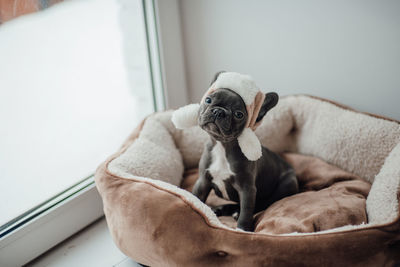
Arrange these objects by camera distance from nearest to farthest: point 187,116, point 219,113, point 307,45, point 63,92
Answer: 1. point 219,113
2. point 187,116
3. point 63,92
4. point 307,45

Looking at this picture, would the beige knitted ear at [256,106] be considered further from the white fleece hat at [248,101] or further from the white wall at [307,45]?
the white wall at [307,45]

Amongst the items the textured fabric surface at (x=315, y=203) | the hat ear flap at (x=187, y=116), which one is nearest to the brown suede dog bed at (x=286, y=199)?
the textured fabric surface at (x=315, y=203)

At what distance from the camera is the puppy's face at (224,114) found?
3.59 feet

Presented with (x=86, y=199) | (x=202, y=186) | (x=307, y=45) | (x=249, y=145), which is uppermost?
(x=307, y=45)

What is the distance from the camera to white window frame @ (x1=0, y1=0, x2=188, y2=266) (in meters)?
1.31

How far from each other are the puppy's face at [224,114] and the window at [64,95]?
0.71 meters

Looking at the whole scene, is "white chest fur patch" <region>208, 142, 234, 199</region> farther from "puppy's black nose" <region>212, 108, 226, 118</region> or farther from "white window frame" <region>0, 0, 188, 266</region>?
"white window frame" <region>0, 0, 188, 266</region>

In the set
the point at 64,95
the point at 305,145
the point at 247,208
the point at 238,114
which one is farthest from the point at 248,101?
the point at 64,95

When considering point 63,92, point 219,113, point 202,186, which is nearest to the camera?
point 219,113

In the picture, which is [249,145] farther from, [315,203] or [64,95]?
[64,95]

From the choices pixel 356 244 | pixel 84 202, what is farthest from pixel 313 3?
pixel 84 202

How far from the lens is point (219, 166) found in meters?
1.28

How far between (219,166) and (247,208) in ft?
0.58

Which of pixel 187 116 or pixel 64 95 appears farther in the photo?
pixel 64 95
